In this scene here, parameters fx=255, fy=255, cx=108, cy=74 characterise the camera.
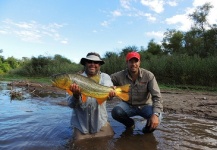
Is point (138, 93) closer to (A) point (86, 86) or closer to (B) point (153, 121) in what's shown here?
(B) point (153, 121)

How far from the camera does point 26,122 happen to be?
6.43 meters

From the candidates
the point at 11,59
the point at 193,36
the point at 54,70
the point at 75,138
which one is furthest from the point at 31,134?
the point at 11,59

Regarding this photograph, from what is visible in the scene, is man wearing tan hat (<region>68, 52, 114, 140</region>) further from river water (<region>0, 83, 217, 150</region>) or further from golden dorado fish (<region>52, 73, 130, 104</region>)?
golden dorado fish (<region>52, 73, 130, 104</region>)

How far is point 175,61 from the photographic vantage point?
20.4 m

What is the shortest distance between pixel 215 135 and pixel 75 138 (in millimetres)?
2858

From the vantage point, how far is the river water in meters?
4.59

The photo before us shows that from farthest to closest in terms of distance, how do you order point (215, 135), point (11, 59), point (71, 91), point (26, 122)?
point (11, 59) → point (26, 122) → point (215, 135) → point (71, 91)

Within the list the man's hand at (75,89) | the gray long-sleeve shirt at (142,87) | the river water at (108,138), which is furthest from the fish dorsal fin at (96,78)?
the river water at (108,138)

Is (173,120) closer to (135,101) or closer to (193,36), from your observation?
(135,101)

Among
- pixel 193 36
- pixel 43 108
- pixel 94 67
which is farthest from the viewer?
pixel 193 36

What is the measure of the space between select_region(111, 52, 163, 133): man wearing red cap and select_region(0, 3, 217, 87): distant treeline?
718 cm

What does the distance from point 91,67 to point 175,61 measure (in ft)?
54.7

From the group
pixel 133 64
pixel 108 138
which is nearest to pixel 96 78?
pixel 133 64

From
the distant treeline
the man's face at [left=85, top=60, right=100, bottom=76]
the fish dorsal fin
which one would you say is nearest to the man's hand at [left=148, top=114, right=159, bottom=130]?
the fish dorsal fin
